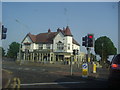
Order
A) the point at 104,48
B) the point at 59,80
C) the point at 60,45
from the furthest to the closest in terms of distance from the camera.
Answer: the point at 104,48
the point at 60,45
the point at 59,80

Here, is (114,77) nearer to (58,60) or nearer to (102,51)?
(58,60)

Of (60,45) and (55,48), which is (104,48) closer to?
(60,45)

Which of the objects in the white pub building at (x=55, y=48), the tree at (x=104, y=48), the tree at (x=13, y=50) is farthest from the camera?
the tree at (x=13, y=50)

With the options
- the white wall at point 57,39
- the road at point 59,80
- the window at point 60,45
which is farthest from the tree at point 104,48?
the road at point 59,80

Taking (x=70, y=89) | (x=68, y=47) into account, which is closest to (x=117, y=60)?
(x=70, y=89)

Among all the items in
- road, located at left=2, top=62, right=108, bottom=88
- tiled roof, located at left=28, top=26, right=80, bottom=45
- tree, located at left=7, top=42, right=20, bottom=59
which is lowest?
road, located at left=2, top=62, right=108, bottom=88

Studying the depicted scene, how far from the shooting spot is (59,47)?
60.5 m

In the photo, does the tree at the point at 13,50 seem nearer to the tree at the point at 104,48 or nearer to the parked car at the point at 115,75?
the tree at the point at 104,48

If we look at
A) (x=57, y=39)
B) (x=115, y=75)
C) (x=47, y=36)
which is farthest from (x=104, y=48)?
(x=115, y=75)

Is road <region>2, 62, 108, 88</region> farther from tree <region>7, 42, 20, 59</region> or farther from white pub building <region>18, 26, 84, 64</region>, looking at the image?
tree <region>7, 42, 20, 59</region>

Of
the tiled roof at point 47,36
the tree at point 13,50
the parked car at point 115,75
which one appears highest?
the tiled roof at point 47,36

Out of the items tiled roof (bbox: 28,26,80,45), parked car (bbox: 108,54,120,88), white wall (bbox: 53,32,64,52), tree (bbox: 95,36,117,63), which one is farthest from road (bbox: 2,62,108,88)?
tree (bbox: 95,36,117,63)

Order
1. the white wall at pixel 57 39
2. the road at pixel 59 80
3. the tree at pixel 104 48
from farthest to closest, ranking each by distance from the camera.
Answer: the tree at pixel 104 48 → the white wall at pixel 57 39 → the road at pixel 59 80

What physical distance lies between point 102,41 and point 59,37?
2396 cm
